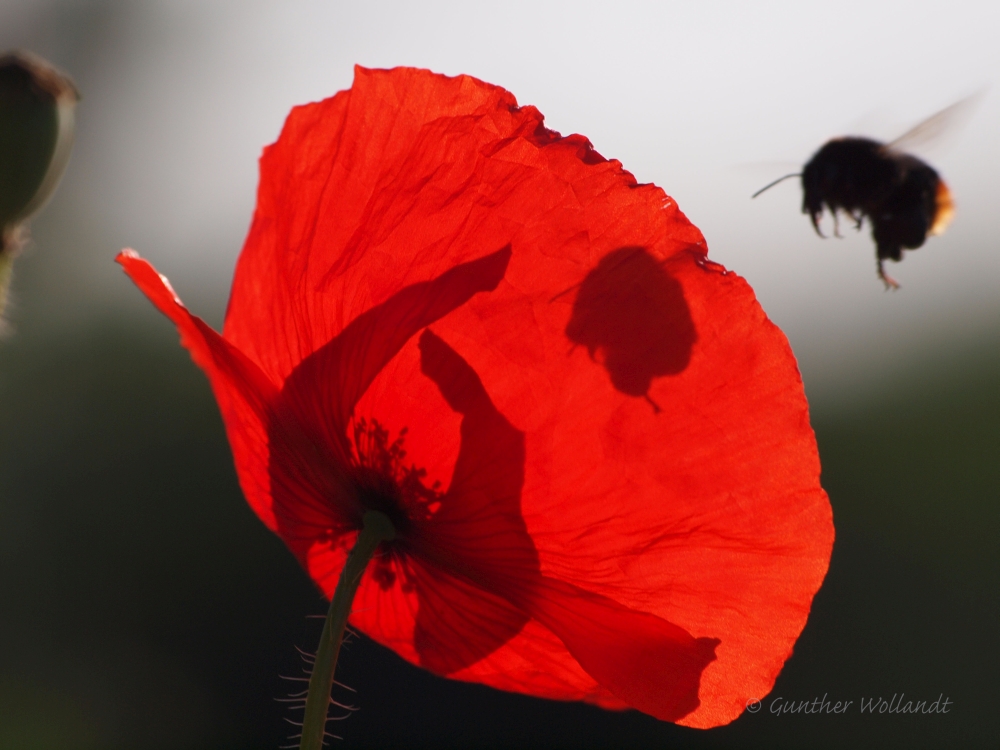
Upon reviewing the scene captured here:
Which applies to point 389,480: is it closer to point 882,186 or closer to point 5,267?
point 5,267

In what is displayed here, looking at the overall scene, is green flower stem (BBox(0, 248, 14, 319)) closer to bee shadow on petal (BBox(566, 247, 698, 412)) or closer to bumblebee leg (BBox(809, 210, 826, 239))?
bee shadow on petal (BBox(566, 247, 698, 412))

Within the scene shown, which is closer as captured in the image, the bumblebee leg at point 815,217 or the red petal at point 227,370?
→ the red petal at point 227,370

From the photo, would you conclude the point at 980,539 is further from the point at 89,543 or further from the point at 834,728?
the point at 89,543

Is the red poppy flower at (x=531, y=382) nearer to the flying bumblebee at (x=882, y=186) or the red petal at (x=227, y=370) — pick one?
the red petal at (x=227, y=370)

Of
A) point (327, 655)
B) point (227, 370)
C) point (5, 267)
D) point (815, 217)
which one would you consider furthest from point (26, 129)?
point (815, 217)

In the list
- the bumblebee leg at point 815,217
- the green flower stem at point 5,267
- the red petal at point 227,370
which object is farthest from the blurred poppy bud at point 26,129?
the bumblebee leg at point 815,217

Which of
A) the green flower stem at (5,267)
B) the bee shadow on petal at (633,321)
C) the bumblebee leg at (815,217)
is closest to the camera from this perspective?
the green flower stem at (5,267)

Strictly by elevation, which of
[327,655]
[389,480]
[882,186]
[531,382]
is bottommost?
[327,655]
